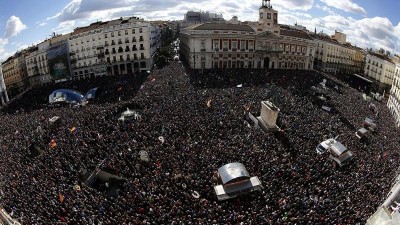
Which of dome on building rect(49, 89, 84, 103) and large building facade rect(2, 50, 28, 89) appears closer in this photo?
dome on building rect(49, 89, 84, 103)

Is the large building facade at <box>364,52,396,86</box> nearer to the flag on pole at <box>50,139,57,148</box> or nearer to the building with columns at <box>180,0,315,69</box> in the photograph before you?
the building with columns at <box>180,0,315,69</box>

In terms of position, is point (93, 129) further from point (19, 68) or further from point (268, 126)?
point (19, 68)

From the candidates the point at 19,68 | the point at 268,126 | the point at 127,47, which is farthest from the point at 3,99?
the point at 268,126

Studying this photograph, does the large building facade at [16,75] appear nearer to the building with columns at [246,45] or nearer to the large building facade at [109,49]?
the large building facade at [109,49]

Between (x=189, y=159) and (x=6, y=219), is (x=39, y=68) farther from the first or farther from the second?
(x=189, y=159)

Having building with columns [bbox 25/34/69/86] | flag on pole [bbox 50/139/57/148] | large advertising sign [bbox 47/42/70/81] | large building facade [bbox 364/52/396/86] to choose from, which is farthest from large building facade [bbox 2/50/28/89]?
large building facade [bbox 364/52/396/86]

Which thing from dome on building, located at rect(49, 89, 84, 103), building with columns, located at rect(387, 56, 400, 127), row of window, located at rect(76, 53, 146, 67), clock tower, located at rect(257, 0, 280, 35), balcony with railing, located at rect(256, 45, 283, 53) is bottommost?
building with columns, located at rect(387, 56, 400, 127)

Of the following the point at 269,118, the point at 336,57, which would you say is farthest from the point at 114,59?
the point at 336,57
